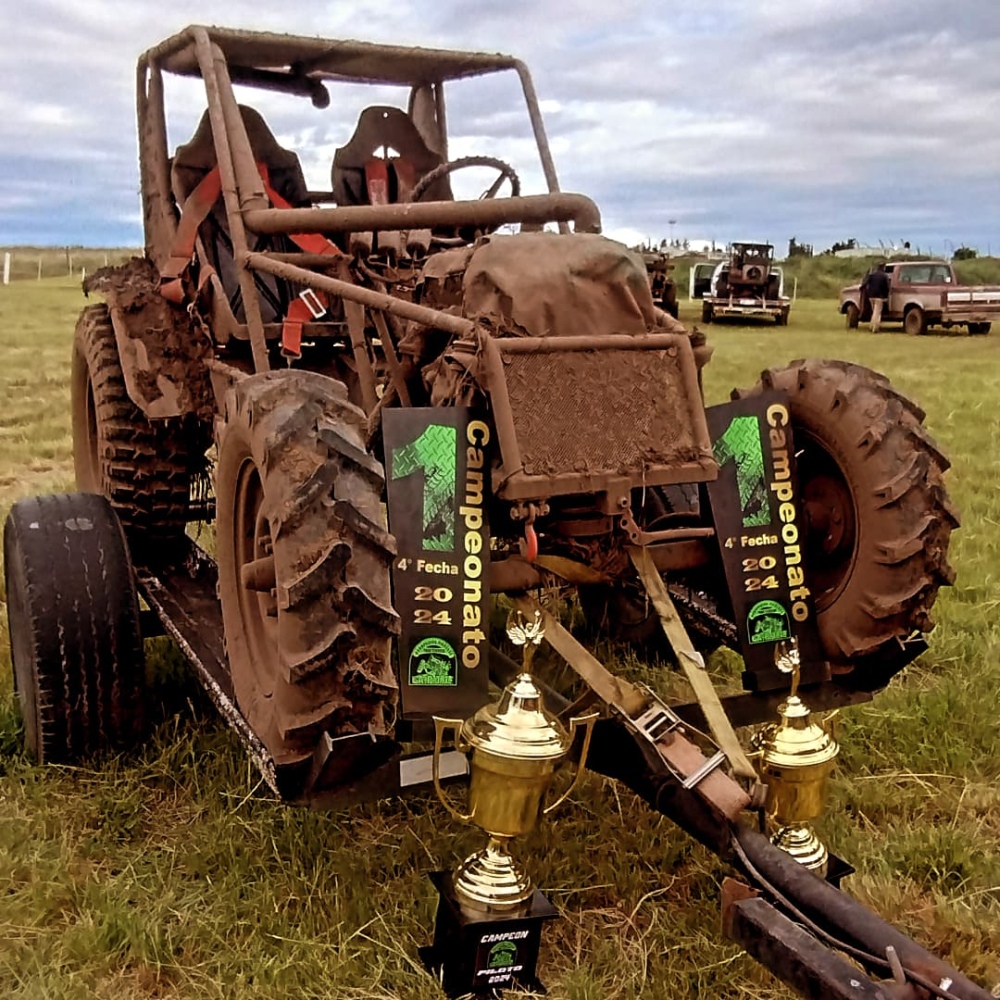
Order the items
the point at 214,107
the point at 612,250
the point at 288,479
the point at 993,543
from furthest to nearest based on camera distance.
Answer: the point at 993,543 < the point at 214,107 < the point at 612,250 < the point at 288,479

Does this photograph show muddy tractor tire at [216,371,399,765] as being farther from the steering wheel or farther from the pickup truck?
the pickup truck

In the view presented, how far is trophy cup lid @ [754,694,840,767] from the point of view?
3031mm

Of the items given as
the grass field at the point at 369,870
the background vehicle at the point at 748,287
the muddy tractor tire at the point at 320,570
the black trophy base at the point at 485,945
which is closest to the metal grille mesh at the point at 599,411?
the muddy tractor tire at the point at 320,570

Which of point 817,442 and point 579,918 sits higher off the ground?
point 817,442

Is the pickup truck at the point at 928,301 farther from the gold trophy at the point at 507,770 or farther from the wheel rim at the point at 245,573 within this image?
the gold trophy at the point at 507,770

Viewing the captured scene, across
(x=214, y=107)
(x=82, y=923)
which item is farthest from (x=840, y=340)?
(x=82, y=923)

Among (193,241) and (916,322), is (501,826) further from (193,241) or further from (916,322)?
(916,322)

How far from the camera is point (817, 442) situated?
361 centimetres

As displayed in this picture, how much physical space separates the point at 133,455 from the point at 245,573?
1983 millimetres

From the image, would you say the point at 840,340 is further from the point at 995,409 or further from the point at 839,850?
the point at 839,850

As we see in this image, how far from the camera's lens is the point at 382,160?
17.3 ft

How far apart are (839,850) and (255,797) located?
177 cm

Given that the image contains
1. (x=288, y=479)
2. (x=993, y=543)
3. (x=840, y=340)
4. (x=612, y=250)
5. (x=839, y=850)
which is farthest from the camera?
(x=840, y=340)

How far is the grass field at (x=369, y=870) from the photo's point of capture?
9.67ft
